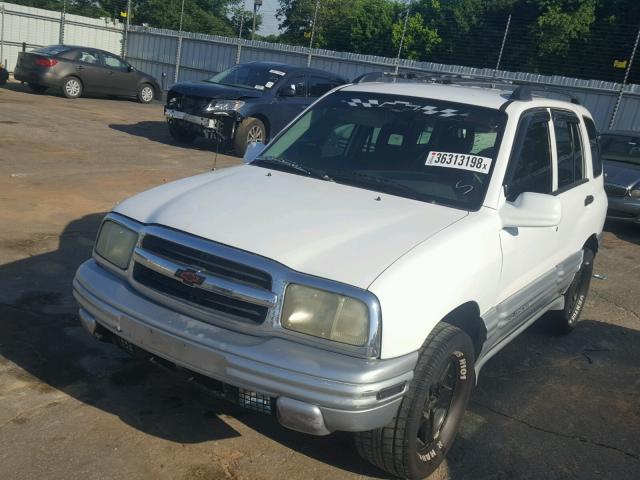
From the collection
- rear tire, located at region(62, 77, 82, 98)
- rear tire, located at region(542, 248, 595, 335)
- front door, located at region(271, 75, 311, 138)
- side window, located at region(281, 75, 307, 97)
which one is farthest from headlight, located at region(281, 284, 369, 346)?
rear tire, located at region(62, 77, 82, 98)

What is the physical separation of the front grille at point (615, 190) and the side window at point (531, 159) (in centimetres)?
571

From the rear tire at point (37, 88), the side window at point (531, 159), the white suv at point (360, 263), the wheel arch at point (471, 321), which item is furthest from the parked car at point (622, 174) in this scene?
the rear tire at point (37, 88)

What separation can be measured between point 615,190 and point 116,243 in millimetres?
8045

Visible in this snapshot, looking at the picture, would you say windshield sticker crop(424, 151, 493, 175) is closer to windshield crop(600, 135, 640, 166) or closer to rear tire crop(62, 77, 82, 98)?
windshield crop(600, 135, 640, 166)

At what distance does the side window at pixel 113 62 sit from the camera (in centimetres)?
1917

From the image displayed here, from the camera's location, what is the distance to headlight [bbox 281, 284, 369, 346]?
271 cm

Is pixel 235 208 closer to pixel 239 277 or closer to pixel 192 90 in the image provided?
pixel 239 277

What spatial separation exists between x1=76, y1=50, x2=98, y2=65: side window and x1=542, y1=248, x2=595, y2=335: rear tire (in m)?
16.6

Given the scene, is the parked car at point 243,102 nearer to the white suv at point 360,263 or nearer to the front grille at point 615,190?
the front grille at point 615,190

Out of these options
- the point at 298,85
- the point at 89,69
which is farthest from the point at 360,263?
the point at 89,69

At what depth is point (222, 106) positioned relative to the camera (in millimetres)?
12062

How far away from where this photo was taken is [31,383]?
145 inches

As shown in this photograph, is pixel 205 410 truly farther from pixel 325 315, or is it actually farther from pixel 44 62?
pixel 44 62

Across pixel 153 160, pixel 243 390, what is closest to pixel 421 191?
pixel 243 390
